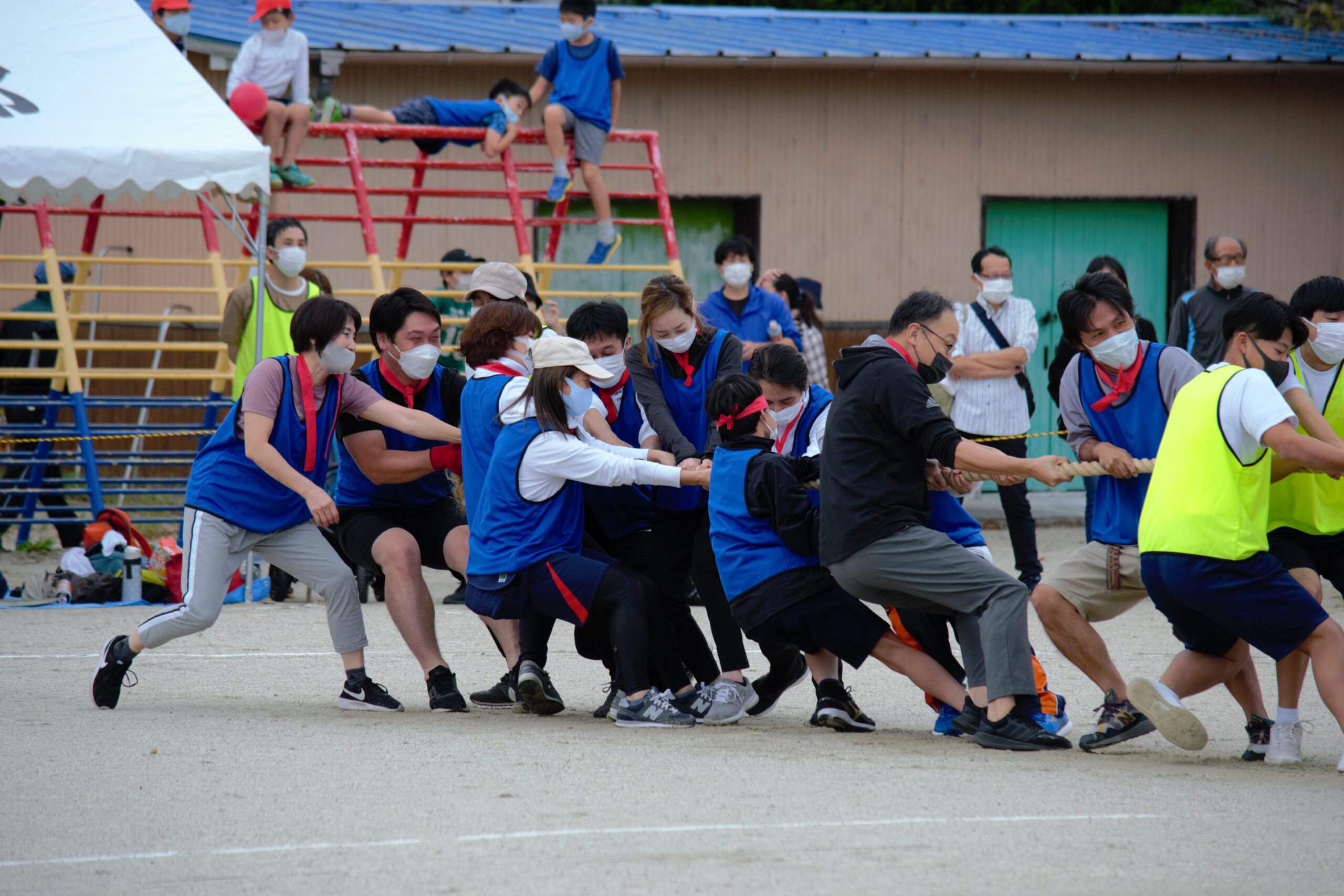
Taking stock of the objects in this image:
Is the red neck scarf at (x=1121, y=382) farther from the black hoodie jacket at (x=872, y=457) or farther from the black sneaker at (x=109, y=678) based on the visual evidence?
the black sneaker at (x=109, y=678)

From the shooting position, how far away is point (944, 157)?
49.9 feet

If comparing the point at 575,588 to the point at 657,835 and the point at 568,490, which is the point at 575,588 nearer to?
the point at 568,490

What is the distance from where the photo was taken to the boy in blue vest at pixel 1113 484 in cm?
575

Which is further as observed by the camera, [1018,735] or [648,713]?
[648,713]

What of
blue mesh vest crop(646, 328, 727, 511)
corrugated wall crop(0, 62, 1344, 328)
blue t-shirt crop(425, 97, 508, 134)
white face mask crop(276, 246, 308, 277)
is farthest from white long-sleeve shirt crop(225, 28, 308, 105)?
blue mesh vest crop(646, 328, 727, 511)

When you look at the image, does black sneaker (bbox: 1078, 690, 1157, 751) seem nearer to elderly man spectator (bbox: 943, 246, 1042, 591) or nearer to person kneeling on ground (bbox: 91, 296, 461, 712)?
person kneeling on ground (bbox: 91, 296, 461, 712)

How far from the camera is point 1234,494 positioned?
513 centimetres

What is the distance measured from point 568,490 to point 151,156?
444cm

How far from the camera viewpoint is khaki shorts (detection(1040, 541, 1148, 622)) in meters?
5.74

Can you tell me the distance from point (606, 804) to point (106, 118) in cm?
650

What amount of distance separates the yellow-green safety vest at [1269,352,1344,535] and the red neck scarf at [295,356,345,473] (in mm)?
3756

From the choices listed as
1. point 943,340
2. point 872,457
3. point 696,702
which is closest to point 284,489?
point 696,702

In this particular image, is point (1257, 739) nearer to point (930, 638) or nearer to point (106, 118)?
point (930, 638)

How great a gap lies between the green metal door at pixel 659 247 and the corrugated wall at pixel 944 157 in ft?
1.02
